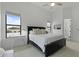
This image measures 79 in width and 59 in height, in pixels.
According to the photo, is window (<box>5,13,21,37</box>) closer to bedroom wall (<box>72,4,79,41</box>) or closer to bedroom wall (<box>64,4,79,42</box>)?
bedroom wall (<box>64,4,79,42</box>)

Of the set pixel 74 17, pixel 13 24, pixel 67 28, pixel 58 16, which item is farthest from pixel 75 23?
pixel 13 24

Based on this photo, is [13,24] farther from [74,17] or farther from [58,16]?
[74,17]

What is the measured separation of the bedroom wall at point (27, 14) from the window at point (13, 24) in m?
0.26

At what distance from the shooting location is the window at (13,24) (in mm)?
4966

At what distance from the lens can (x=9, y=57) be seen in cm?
214

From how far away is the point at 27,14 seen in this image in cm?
621

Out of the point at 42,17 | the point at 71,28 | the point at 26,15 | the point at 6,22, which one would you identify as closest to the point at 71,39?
the point at 71,28

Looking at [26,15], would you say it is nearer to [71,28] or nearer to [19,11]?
[19,11]

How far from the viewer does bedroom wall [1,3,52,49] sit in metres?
4.69

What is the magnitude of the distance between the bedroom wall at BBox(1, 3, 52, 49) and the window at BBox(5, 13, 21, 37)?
26 cm

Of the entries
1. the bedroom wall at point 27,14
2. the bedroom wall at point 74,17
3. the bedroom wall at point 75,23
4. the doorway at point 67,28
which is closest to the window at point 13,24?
the bedroom wall at point 27,14

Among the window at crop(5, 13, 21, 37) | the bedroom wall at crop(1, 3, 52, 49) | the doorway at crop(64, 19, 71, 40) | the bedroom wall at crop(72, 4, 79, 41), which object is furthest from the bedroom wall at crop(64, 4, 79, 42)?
the window at crop(5, 13, 21, 37)

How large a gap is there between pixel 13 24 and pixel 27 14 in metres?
1.33

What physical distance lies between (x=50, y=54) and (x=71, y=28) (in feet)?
15.3
